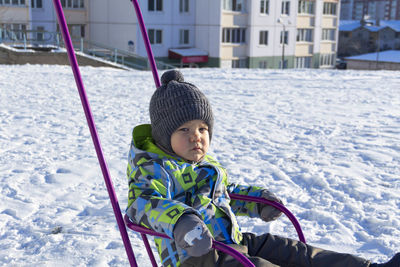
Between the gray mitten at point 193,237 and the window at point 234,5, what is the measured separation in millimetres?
32212

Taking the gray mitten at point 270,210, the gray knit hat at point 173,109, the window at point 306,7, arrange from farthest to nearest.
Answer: the window at point 306,7, the gray mitten at point 270,210, the gray knit hat at point 173,109

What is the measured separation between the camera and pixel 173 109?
2.15 metres

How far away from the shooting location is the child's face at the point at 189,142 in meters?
2.16

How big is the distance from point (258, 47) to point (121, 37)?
33.2 feet

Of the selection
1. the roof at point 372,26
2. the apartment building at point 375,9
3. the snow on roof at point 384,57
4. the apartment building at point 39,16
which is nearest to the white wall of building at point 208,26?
the apartment building at point 39,16

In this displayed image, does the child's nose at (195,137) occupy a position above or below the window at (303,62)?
above

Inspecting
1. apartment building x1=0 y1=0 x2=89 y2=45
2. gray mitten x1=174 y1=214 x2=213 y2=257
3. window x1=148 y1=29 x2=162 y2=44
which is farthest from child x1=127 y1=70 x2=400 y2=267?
window x1=148 y1=29 x2=162 y2=44

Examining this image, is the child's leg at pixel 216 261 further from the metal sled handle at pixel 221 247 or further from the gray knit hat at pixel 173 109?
the gray knit hat at pixel 173 109

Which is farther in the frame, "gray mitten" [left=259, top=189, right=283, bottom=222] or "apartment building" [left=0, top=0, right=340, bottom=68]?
"apartment building" [left=0, top=0, right=340, bottom=68]

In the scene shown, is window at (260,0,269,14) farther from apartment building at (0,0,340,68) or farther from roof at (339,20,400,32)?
roof at (339,20,400,32)

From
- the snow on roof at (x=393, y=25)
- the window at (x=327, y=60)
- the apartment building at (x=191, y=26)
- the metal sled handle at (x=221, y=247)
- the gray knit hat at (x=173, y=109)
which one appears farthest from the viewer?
the snow on roof at (x=393, y=25)

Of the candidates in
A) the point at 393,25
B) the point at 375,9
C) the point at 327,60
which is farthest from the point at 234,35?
the point at 375,9

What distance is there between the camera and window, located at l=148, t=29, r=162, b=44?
3138 centimetres

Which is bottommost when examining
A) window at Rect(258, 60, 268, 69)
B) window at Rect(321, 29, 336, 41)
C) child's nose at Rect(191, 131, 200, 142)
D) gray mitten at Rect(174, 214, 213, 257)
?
window at Rect(258, 60, 268, 69)
